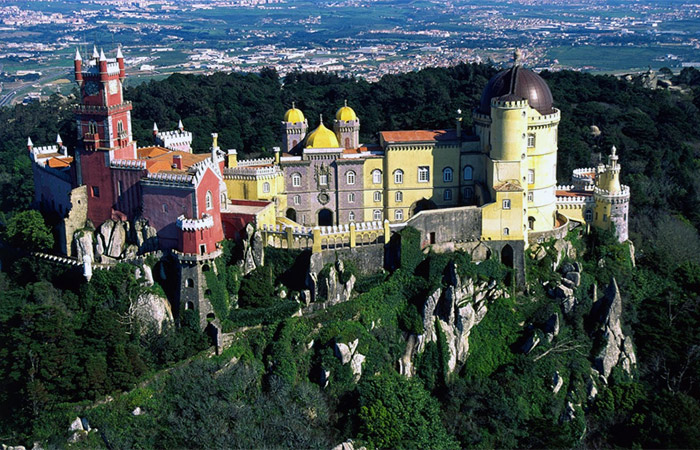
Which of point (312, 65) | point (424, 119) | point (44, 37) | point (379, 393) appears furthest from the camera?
point (44, 37)

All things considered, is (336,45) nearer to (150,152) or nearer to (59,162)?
(59,162)

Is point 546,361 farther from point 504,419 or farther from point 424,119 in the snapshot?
point 424,119

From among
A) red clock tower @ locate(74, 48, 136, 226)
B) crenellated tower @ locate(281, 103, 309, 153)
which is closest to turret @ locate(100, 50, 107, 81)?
red clock tower @ locate(74, 48, 136, 226)

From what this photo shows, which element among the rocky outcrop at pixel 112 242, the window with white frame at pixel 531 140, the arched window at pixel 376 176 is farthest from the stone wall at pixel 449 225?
the rocky outcrop at pixel 112 242

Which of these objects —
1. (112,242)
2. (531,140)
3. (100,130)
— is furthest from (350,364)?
(100,130)

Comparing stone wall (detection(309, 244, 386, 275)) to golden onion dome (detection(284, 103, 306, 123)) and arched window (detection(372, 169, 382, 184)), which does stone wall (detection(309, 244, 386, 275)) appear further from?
golden onion dome (detection(284, 103, 306, 123))

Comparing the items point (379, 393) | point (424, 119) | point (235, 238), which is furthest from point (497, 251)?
point (424, 119)

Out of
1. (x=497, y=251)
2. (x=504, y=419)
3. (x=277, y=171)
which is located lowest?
(x=504, y=419)
